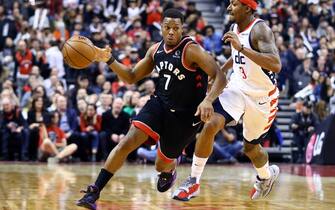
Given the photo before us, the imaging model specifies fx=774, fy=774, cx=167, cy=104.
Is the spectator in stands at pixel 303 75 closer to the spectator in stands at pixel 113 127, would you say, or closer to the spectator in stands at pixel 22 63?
the spectator in stands at pixel 113 127

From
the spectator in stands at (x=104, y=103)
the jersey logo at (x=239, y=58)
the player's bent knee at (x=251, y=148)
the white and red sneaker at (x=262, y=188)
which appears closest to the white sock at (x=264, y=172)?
the white and red sneaker at (x=262, y=188)

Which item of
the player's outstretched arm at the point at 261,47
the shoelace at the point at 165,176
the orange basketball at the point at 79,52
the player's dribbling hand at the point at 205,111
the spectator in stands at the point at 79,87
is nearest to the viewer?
the player's dribbling hand at the point at 205,111

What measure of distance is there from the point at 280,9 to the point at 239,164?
717 centimetres

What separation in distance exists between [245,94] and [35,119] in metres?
8.61

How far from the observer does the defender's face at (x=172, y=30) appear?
733 cm

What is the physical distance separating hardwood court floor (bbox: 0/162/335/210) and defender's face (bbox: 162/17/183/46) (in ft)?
5.20

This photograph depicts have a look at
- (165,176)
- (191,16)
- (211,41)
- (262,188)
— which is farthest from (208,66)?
(191,16)

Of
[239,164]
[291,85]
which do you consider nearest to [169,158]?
[239,164]

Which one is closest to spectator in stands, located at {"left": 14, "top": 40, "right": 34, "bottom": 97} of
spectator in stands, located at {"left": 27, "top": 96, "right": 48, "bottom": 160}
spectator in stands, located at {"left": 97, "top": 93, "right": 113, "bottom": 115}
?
spectator in stands, located at {"left": 27, "top": 96, "right": 48, "bottom": 160}

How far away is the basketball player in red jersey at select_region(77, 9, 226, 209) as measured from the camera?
7.22 metres

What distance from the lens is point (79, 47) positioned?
729cm

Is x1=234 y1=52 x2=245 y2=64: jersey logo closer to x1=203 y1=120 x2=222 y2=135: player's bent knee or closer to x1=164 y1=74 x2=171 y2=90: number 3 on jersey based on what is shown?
x1=203 y1=120 x2=222 y2=135: player's bent knee

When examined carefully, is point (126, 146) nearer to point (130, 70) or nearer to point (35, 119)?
point (130, 70)

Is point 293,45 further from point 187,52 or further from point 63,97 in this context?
point 187,52
